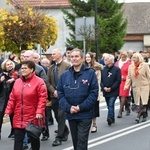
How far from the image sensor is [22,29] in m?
23.0

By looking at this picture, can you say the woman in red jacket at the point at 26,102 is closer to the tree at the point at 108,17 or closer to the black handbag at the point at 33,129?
the black handbag at the point at 33,129

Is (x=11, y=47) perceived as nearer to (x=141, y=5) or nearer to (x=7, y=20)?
(x=7, y=20)

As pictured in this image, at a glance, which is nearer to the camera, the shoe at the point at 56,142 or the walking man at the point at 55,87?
the shoe at the point at 56,142

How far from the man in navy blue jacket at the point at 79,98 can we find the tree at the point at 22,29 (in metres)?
14.3

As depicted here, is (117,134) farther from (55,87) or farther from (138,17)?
(138,17)

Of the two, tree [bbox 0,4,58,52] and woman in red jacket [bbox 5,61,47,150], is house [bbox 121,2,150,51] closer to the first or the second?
tree [bbox 0,4,58,52]

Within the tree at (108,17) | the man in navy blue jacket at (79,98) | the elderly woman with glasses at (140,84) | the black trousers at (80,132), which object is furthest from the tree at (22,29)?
the tree at (108,17)

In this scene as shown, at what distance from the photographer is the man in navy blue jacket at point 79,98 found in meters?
8.55

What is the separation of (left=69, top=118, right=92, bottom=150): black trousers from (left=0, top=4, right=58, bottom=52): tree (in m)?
14.4

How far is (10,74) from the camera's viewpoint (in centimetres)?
1227

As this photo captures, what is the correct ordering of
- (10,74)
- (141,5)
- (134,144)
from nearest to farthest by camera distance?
1. (134,144)
2. (10,74)
3. (141,5)

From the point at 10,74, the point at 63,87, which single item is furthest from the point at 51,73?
the point at 63,87

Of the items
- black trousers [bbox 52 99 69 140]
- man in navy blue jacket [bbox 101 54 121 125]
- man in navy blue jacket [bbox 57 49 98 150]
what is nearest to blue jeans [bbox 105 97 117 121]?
man in navy blue jacket [bbox 101 54 121 125]

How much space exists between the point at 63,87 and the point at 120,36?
37190mm
